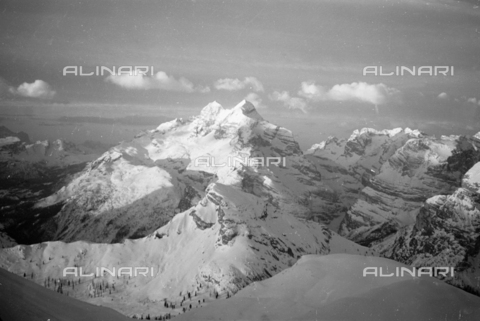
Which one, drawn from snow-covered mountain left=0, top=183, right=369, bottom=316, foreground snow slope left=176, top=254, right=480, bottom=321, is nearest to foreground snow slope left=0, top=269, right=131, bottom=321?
foreground snow slope left=176, top=254, right=480, bottom=321

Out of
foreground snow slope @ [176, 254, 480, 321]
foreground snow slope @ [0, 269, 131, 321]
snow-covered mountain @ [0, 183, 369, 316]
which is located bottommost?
snow-covered mountain @ [0, 183, 369, 316]

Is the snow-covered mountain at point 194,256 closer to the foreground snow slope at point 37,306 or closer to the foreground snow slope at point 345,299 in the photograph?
the foreground snow slope at point 345,299

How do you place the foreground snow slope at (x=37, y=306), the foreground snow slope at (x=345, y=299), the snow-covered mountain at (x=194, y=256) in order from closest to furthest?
the foreground snow slope at (x=37, y=306)
the foreground snow slope at (x=345, y=299)
the snow-covered mountain at (x=194, y=256)

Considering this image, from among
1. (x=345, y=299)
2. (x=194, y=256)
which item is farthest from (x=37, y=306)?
(x=194, y=256)

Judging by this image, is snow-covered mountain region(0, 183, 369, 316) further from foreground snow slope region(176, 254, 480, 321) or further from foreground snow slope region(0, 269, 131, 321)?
foreground snow slope region(0, 269, 131, 321)

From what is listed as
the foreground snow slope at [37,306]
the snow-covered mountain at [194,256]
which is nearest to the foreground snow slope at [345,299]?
the foreground snow slope at [37,306]
